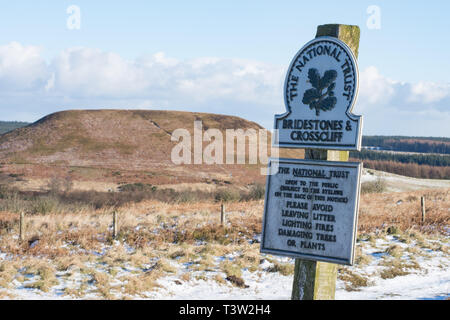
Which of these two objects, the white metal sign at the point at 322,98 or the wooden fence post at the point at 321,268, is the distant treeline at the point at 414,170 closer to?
the wooden fence post at the point at 321,268

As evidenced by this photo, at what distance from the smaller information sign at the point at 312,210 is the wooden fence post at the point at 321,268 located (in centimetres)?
17

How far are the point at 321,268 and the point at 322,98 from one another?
193cm

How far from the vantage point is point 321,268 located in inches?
214

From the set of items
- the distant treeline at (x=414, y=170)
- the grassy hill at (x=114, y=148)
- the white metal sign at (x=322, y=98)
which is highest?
the white metal sign at (x=322, y=98)

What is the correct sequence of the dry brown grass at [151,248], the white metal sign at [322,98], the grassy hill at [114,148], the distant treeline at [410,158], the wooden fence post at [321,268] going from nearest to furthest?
the white metal sign at [322,98], the wooden fence post at [321,268], the dry brown grass at [151,248], the grassy hill at [114,148], the distant treeline at [410,158]

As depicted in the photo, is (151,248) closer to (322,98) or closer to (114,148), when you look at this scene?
(322,98)

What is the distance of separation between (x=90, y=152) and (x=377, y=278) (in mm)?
62756

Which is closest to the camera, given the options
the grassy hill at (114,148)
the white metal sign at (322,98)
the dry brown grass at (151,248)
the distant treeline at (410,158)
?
the white metal sign at (322,98)

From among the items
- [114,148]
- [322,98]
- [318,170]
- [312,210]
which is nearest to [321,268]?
[312,210]

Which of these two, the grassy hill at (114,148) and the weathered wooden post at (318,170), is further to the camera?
the grassy hill at (114,148)

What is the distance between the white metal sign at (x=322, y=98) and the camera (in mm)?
5168

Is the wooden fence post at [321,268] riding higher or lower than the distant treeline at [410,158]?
higher

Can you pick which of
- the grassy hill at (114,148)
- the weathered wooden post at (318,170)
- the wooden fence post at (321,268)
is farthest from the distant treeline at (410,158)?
the weathered wooden post at (318,170)

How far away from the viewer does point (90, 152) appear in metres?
69.7
